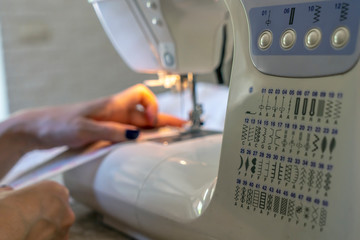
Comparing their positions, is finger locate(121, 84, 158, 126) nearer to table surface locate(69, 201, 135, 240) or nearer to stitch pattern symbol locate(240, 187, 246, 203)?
table surface locate(69, 201, 135, 240)

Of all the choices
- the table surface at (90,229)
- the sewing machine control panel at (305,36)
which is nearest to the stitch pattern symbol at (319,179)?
the sewing machine control panel at (305,36)

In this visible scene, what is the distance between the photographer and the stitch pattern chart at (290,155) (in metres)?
0.41

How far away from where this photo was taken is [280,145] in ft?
1.45

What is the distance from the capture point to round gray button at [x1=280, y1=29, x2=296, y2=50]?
43cm

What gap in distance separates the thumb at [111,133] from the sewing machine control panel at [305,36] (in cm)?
39

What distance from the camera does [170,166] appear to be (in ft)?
2.09

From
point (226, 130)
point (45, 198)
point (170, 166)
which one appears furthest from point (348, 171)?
point (45, 198)

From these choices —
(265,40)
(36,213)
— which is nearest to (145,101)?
(36,213)

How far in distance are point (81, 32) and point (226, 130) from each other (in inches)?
64.0

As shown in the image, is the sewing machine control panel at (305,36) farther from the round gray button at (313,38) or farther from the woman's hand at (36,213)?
the woman's hand at (36,213)

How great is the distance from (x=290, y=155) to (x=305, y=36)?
0.41ft

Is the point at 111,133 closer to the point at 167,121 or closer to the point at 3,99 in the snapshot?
the point at 167,121

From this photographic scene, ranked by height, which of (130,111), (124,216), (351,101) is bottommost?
(124,216)

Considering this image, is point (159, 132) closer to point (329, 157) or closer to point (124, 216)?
point (124, 216)
